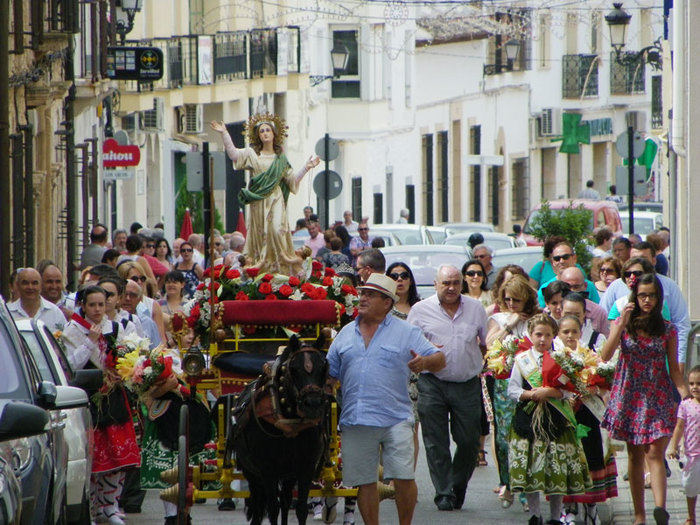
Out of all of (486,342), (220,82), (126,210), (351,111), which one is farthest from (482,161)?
(486,342)

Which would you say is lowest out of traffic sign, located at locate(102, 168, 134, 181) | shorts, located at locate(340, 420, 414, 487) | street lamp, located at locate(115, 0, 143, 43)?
shorts, located at locate(340, 420, 414, 487)

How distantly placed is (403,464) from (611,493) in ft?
6.89

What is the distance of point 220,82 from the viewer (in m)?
43.2

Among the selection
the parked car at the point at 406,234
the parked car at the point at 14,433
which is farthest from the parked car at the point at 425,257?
the parked car at the point at 14,433

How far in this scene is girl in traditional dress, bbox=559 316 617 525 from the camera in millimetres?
12086

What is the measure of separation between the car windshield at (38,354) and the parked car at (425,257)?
12.0 m

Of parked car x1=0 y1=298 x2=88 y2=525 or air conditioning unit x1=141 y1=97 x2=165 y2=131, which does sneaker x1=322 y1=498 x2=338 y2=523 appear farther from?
air conditioning unit x1=141 y1=97 x2=165 y2=131

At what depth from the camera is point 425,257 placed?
75.0 feet

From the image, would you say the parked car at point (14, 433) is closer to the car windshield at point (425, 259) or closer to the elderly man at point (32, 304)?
the elderly man at point (32, 304)

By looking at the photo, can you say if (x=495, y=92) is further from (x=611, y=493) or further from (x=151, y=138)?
(x=611, y=493)

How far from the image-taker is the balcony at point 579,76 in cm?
5712

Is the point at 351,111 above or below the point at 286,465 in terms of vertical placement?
above

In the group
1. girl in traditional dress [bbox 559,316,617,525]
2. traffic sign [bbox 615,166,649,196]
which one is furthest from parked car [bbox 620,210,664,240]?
girl in traditional dress [bbox 559,316,617,525]

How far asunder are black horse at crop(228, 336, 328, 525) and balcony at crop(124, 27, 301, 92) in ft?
95.1
